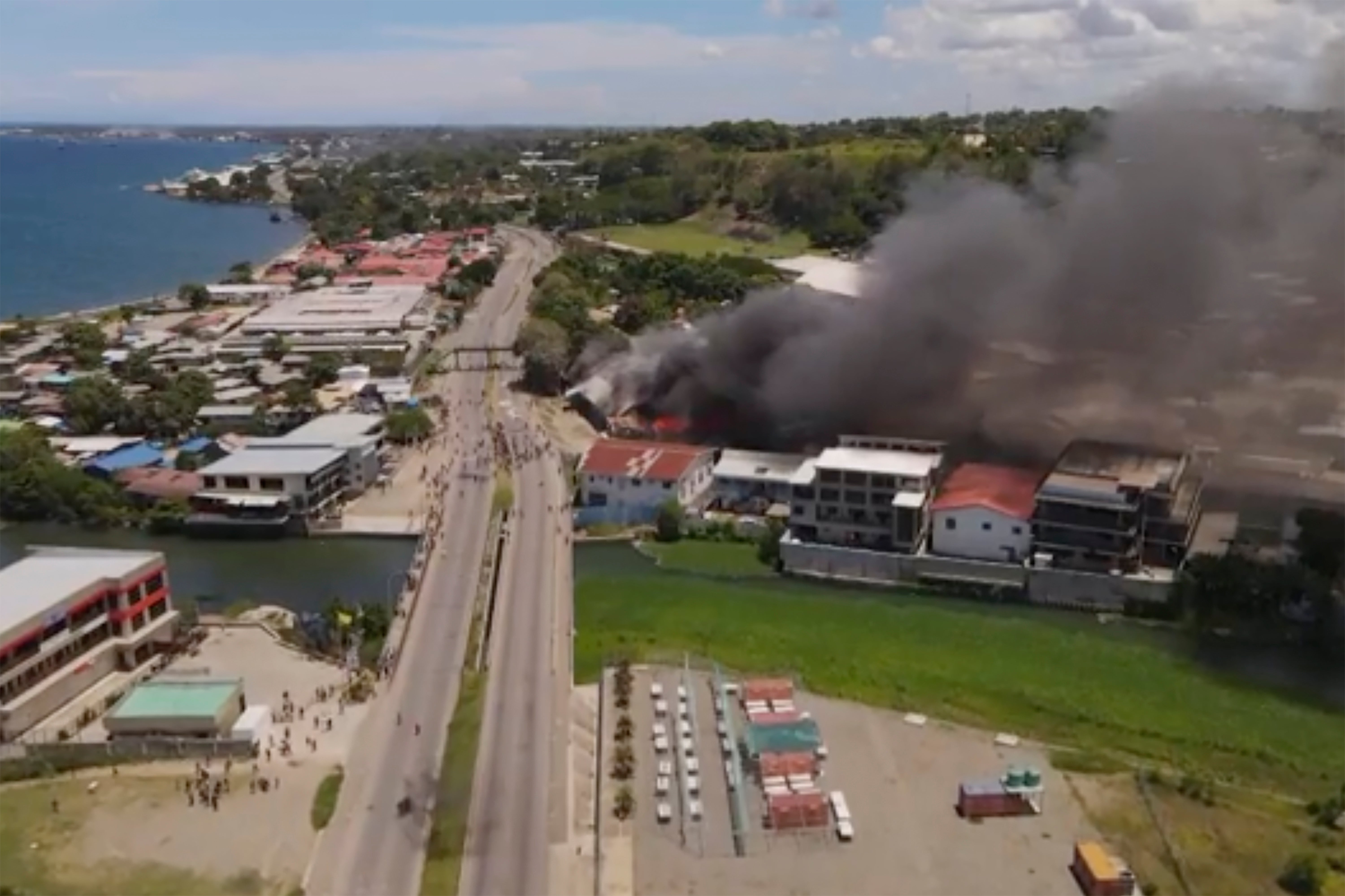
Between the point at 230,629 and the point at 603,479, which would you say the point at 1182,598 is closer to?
the point at 603,479

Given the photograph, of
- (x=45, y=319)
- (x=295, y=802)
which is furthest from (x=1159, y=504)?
(x=45, y=319)

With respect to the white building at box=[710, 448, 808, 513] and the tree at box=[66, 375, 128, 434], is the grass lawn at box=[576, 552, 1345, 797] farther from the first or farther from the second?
the tree at box=[66, 375, 128, 434]

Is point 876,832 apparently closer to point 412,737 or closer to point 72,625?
point 412,737

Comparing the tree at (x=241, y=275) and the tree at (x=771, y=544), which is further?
the tree at (x=241, y=275)

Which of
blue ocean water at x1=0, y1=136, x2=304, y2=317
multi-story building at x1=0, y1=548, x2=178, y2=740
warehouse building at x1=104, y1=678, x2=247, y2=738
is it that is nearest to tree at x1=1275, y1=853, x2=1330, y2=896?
warehouse building at x1=104, y1=678, x2=247, y2=738

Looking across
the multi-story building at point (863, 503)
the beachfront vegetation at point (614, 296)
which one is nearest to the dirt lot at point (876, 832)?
the multi-story building at point (863, 503)

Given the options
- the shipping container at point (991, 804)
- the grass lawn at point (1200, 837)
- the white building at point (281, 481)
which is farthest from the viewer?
the white building at point (281, 481)

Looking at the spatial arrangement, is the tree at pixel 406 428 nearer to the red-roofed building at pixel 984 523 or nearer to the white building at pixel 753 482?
the white building at pixel 753 482

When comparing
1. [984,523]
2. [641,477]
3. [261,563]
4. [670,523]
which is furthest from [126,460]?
[984,523]
